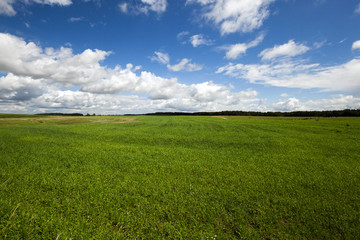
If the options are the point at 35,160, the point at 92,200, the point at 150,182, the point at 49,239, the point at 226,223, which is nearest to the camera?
the point at 49,239

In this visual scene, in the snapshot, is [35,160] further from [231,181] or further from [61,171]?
[231,181]

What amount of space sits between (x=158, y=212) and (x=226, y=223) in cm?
248

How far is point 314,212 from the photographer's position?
563 cm

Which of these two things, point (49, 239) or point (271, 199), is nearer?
point (49, 239)

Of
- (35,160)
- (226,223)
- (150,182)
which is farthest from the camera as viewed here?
(35,160)

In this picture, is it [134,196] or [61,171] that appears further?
[61,171]

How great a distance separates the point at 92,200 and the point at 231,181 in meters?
6.74

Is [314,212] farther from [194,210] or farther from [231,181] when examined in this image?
[194,210]

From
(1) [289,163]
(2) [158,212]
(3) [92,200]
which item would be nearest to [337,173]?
A: (1) [289,163]

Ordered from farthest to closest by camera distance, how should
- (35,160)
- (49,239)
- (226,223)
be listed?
(35,160), (226,223), (49,239)

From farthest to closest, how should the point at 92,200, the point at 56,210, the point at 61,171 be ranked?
the point at 61,171 < the point at 92,200 < the point at 56,210

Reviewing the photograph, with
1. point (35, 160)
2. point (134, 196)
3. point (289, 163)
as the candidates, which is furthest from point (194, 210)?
point (35, 160)

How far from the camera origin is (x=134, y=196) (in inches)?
253

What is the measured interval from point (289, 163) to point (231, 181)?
623cm
